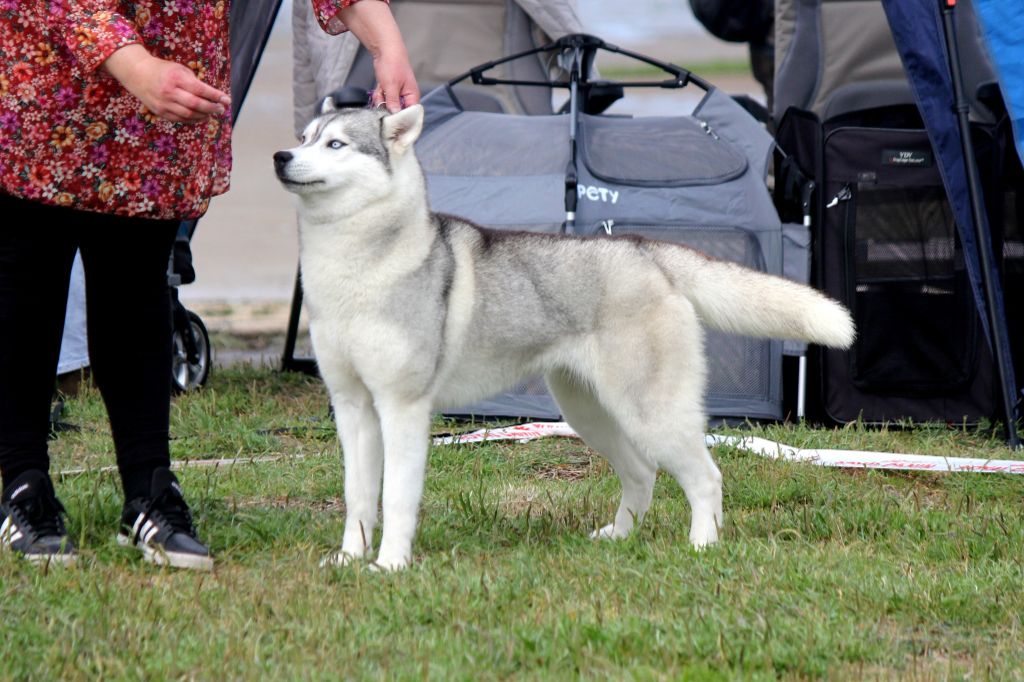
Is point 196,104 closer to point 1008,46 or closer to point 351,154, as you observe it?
point 351,154

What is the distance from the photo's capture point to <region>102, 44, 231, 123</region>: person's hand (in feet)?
8.21

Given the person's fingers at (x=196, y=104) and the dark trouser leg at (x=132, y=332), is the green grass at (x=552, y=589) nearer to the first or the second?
the dark trouser leg at (x=132, y=332)

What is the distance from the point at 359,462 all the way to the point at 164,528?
461 mm

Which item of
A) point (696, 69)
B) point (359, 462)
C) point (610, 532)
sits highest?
point (696, 69)

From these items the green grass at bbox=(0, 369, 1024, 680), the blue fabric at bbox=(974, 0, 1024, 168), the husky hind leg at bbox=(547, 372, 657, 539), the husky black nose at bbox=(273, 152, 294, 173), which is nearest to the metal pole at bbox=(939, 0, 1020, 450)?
the blue fabric at bbox=(974, 0, 1024, 168)

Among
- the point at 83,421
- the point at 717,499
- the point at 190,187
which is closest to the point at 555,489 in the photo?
the point at 717,499

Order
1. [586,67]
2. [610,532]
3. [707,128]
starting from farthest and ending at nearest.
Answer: [586,67] → [707,128] → [610,532]

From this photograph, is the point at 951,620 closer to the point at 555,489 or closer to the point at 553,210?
the point at 555,489

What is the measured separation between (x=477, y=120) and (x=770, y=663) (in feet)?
10.5

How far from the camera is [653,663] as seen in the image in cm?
237

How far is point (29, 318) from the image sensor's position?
9.56 ft

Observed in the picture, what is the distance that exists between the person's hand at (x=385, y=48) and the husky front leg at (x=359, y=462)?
688mm

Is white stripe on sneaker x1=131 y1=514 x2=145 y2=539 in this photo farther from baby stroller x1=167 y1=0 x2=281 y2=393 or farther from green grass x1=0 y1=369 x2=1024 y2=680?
baby stroller x1=167 y1=0 x2=281 y2=393

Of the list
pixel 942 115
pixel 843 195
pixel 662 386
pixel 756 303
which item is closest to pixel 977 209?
pixel 942 115
